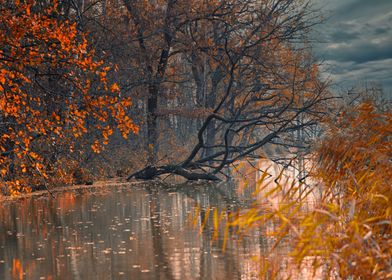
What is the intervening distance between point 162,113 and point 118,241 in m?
14.5

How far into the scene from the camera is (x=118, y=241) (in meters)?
11.4

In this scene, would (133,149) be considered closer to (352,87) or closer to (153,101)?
(153,101)

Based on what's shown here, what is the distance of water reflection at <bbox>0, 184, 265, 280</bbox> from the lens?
29.6 ft

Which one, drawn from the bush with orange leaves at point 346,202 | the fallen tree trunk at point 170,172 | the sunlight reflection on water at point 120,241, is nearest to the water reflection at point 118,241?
the sunlight reflection on water at point 120,241

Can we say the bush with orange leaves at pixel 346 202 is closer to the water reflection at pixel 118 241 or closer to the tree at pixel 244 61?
the water reflection at pixel 118 241

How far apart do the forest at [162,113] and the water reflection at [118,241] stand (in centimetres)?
14

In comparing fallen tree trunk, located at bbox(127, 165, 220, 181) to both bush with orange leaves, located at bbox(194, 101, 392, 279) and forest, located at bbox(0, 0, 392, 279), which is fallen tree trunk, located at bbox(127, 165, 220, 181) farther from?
bush with orange leaves, located at bbox(194, 101, 392, 279)

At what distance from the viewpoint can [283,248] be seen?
986 cm

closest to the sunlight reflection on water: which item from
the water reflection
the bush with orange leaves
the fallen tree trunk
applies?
the water reflection

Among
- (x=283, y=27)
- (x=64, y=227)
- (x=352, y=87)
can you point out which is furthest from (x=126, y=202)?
(x=283, y=27)

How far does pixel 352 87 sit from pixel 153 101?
9.44 metres

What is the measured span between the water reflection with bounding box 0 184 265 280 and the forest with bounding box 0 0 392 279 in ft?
0.45

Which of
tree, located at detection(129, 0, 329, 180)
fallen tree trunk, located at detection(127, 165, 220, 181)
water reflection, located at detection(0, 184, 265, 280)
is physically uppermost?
tree, located at detection(129, 0, 329, 180)

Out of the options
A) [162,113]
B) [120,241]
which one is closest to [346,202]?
[120,241]
